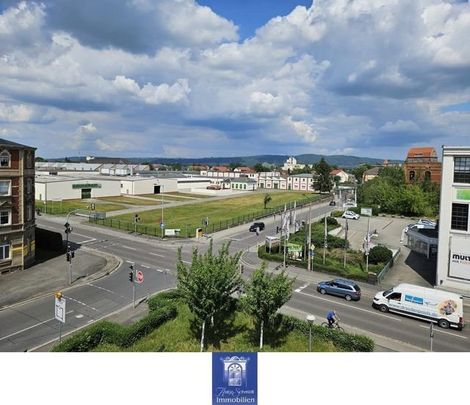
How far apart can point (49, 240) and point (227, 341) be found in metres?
28.7

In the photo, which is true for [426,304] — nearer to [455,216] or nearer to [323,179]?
[455,216]

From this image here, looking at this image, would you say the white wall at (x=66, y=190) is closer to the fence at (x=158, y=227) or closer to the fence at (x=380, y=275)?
the fence at (x=158, y=227)

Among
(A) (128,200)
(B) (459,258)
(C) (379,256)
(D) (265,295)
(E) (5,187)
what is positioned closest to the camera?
(D) (265,295)

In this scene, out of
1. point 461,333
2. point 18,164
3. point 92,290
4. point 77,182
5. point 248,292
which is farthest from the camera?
point 77,182

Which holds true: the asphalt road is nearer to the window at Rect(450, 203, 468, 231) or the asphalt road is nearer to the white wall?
the window at Rect(450, 203, 468, 231)

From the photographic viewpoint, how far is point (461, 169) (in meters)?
28.9

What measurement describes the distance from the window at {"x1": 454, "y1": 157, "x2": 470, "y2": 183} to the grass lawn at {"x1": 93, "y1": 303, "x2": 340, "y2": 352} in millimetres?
18127

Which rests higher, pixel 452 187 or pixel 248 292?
pixel 452 187

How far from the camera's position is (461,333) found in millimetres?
23328

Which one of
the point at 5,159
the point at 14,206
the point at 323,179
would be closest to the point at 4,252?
the point at 14,206

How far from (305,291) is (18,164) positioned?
2710 cm

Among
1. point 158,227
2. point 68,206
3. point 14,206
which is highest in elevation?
point 14,206

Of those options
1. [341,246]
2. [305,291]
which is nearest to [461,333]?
[305,291]

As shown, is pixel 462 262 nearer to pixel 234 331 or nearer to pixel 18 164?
pixel 234 331
